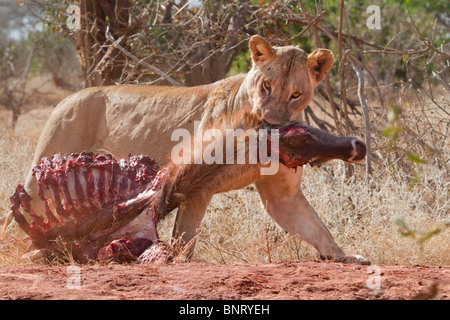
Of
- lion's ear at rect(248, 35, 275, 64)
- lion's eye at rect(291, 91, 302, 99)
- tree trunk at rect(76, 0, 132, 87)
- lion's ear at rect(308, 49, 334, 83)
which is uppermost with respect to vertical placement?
tree trunk at rect(76, 0, 132, 87)

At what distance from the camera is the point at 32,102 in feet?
52.7

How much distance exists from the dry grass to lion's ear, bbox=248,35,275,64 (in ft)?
3.50

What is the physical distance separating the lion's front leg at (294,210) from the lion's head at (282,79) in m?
0.47

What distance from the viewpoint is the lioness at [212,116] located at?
4.49m

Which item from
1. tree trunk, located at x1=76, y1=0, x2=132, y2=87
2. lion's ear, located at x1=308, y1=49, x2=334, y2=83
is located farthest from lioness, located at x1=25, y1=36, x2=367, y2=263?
tree trunk, located at x1=76, y1=0, x2=132, y2=87

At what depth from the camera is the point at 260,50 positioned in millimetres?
4734

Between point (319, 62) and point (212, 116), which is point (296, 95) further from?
point (212, 116)

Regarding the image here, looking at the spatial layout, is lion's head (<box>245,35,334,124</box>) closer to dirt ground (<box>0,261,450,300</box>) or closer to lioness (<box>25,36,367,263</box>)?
lioness (<box>25,36,367,263</box>)

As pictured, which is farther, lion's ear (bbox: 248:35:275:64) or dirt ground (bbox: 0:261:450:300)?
lion's ear (bbox: 248:35:275:64)

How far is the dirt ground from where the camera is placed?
2951 millimetres

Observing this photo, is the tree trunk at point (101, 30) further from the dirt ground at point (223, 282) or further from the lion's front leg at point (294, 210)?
the dirt ground at point (223, 282)

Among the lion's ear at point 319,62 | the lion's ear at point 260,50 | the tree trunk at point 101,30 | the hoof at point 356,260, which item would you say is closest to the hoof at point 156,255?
the hoof at point 356,260
